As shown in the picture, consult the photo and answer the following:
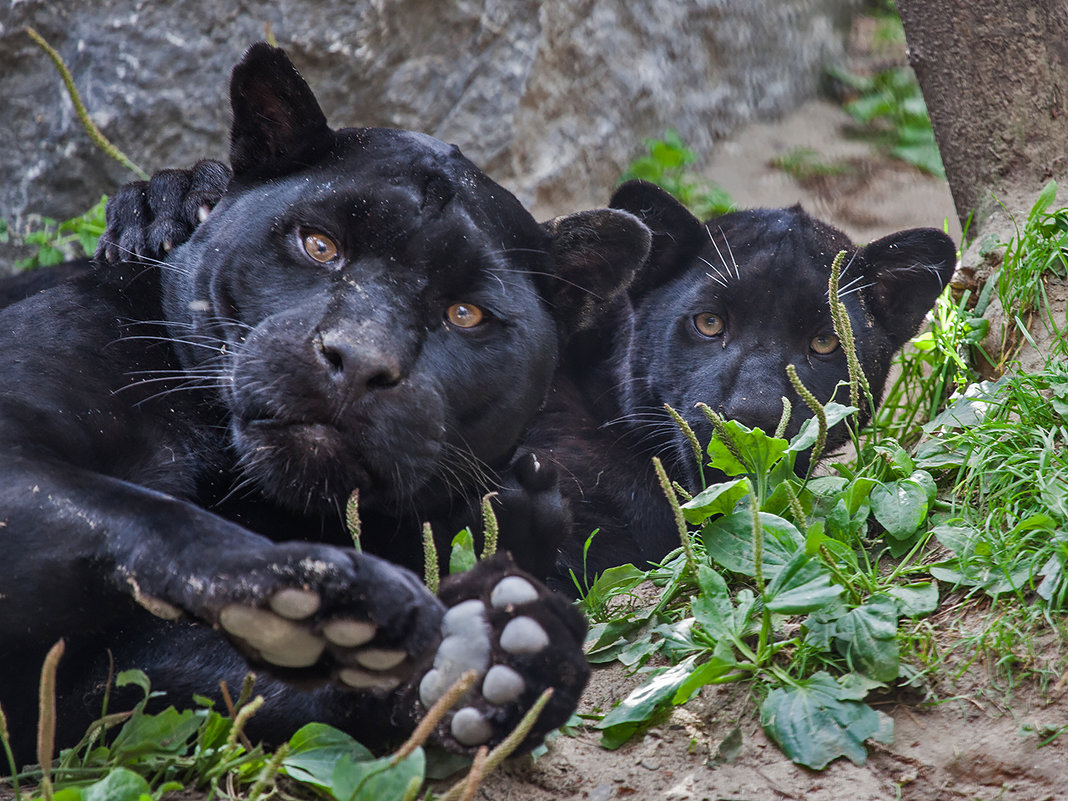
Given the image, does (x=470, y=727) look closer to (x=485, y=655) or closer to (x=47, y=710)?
(x=485, y=655)

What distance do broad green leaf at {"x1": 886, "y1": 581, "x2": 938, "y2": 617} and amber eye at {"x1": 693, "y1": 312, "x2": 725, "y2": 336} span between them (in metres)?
1.68

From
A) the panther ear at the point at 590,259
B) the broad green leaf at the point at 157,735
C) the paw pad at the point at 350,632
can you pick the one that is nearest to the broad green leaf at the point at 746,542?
the panther ear at the point at 590,259

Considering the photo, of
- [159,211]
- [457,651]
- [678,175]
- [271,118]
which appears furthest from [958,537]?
[678,175]

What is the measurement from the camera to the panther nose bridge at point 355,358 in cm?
242

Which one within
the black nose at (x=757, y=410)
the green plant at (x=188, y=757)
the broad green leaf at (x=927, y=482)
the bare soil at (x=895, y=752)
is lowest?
the bare soil at (x=895, y=752)

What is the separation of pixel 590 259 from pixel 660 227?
37.2 inches

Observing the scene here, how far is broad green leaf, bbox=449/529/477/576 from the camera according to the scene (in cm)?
247

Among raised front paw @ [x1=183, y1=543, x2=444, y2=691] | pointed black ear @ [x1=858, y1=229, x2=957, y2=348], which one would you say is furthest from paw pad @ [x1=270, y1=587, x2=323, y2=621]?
pointed black ear @ [x1=858, y1=229, x2=957, y2=348]

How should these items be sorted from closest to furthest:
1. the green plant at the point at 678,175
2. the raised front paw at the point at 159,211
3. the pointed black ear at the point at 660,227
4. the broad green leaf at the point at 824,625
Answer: the broad green leaf at the point at 824,625 < the raised front paw at the point at 159,211 < the pointed black ear at the point at 660,227 < the green plant at the point at 678,175

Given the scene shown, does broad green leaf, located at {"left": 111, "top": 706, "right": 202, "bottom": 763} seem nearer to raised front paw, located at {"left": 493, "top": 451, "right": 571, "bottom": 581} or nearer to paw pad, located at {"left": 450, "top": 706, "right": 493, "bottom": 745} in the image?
paw pad, located at {"left": 450, "top": 706, "right": 493, "bottom": 745}

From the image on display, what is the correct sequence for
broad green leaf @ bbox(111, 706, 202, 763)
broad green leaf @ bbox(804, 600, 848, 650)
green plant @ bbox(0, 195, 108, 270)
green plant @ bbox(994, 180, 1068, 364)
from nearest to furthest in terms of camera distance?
broad green leaf @ bbox(111, 706, 202, 763) → broad green leaf @ bbox(804, 600, 848, 650) → green plant @ bbox(994, 180, 1068, 364) → green plant @ bbox(0, 195, 108, 270)

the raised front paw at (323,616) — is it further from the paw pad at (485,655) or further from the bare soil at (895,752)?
the bare soil at (895,752)

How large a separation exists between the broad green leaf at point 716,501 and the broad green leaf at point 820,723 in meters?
0.52

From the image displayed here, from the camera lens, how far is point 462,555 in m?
2.49
